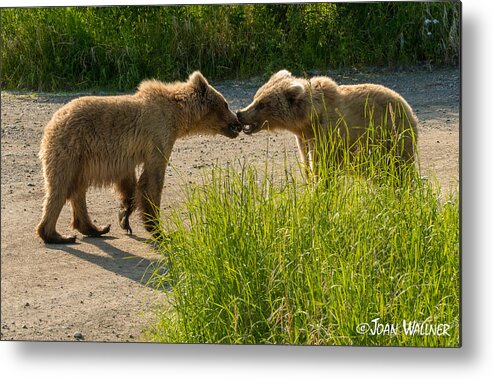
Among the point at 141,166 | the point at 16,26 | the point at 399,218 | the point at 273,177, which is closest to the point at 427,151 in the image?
the point at 399,218

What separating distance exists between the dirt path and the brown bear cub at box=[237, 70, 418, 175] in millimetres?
70

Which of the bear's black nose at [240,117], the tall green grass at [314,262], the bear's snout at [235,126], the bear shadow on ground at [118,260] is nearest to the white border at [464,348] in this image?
the tall green grass at [314,262]

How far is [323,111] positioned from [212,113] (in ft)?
2.47

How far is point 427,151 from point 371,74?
547mm

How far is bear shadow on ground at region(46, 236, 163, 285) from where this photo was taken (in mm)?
5727

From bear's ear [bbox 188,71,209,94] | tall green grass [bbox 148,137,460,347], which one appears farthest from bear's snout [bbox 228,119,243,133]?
tall green grass [bbox 148,137,460,347]

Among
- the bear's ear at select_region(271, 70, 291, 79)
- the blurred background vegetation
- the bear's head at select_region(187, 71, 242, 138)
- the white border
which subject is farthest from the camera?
the bear's head at select_region(187, 71, 242, 138)

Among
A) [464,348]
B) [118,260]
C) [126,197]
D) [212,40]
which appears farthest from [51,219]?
[464,348]

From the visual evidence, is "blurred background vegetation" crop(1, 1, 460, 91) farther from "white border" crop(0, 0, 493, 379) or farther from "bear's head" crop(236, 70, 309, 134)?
"white border" crop(0, 0, 493, 379)

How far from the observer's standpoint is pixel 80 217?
6102mm

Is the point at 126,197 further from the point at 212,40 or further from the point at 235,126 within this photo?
the point at 212,40

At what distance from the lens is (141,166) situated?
21.1ft

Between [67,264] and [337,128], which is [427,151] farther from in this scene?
[67,264]

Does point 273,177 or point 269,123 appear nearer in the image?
point 273,177
